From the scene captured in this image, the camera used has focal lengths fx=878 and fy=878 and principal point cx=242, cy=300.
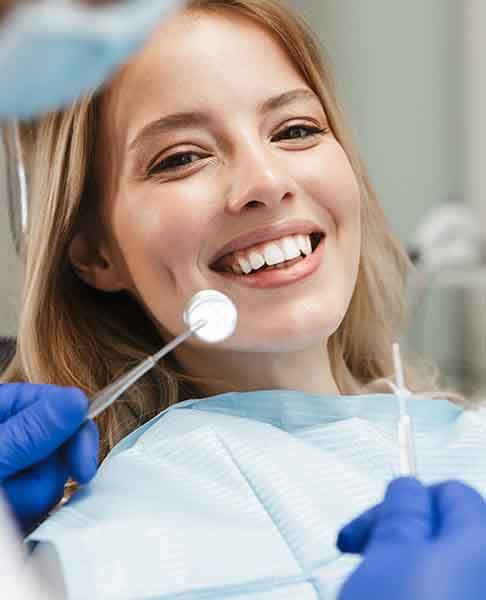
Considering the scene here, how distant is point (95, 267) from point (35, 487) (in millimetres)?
364

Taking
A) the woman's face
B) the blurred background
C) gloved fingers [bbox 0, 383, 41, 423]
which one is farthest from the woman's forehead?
the blurred background

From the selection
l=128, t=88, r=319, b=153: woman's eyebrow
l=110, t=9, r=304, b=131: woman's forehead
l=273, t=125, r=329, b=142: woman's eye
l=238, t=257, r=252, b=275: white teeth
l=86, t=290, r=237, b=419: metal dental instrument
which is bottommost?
l=86, t=290, r=237, b=419: metal dental instrument

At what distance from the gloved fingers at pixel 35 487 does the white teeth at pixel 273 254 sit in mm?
341

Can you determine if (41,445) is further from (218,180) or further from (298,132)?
(298,132)

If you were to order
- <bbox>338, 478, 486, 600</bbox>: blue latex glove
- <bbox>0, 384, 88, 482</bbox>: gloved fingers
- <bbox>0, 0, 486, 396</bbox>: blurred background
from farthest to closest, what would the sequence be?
<bbox>0, 0, 486, 396</bbox>: blurred background < <bbox>0, 384, 88, 482</bbox>: gloved fingers < <bbox>338, 478, 486, 600</bbox>: blue latex glove

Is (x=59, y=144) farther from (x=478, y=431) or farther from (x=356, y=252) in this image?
(x=478, y=431)

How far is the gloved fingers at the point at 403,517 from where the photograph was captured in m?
0.67

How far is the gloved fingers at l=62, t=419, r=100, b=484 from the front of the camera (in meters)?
0.92

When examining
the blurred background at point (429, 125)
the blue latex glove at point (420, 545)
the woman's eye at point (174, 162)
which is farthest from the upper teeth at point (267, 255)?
the blurred background at point (429, 125)

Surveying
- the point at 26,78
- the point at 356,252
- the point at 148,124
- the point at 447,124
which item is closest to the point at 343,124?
the point at 356,252

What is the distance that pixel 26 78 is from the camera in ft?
1.53

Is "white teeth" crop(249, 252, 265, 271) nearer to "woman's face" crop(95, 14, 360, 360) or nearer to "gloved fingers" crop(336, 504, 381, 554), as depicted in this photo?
"woman's face" crop(95, 14, 360, 360)

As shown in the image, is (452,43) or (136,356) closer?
(136,356)

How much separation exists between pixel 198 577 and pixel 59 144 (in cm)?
59
